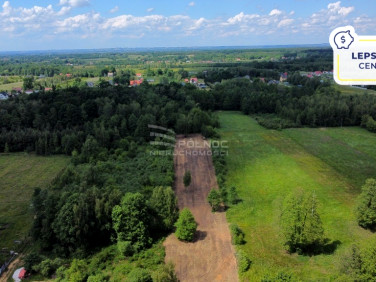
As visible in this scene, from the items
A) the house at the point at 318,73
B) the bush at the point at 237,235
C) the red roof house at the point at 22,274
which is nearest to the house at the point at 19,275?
the red roof house at the point at 22,274

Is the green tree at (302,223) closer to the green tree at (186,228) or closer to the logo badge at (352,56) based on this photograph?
the green tree at (186,228)

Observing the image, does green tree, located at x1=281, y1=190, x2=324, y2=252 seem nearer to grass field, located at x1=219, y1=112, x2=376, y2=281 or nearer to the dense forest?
grass field, located at x1=219, y1=112, x2=376, y2=281

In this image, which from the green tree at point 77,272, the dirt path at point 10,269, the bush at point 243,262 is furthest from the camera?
the dirt path at point 10,269

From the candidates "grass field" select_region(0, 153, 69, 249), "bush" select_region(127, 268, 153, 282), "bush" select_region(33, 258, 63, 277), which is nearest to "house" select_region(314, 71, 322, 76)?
"grass field" select_region(0, 153, 69, 249)

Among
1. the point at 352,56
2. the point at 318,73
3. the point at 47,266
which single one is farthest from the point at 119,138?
the point at 318,73

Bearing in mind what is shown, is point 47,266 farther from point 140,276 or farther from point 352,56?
point 352,56

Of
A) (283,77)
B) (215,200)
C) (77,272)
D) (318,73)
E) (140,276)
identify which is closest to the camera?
(140,276)
